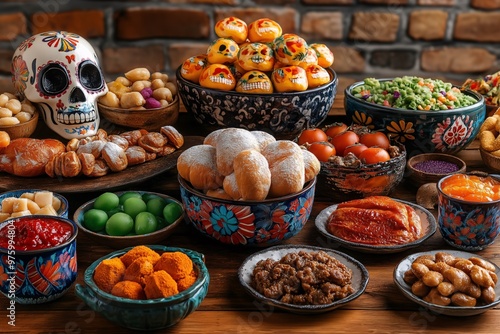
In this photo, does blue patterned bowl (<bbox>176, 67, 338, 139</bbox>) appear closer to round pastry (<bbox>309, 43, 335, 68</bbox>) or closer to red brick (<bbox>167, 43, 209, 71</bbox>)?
round pastry (<bbox>309, 43, 335, 68</bbox>)

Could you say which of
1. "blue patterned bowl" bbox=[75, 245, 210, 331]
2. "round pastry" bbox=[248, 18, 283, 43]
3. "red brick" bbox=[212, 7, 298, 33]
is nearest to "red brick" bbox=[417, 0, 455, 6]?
"red brick" bbox=[212, 7, 298, 33]

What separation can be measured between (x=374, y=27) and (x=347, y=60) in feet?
0.52

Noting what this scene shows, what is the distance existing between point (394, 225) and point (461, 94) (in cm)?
65

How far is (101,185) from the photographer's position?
1.60m

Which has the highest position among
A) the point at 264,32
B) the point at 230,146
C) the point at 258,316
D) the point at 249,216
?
the point at 264,32

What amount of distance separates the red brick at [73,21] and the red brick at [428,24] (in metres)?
1.16

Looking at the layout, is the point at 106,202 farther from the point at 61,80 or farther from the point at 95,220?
the point at 61,80

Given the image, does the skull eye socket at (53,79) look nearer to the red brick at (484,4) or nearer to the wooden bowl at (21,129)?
the wooden bowl at (21,129)

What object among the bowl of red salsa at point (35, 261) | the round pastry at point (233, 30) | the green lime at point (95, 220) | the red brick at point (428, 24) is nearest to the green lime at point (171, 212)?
the green lime at point (95, 220)

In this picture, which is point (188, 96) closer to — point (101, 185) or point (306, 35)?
point (101, 185)

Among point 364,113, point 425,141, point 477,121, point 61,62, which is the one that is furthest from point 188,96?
point 477,121

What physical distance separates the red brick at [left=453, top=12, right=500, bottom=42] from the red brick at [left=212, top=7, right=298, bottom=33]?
0.63 m

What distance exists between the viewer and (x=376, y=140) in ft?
5.53

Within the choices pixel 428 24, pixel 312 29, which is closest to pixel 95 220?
pixel 312 29
